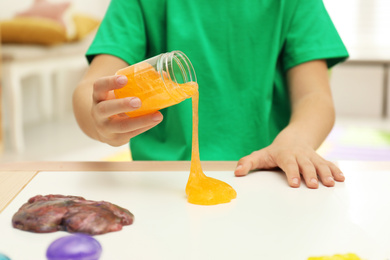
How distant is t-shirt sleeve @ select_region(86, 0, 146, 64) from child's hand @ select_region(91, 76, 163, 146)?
25cm

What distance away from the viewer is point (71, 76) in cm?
366

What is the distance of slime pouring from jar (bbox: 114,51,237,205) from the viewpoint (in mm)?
510

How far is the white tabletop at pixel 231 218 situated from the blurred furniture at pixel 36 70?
6.33ft

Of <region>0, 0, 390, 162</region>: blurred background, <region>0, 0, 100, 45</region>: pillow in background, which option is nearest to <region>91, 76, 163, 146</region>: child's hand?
<region>0, 0, 390, 162</region>: blurred background

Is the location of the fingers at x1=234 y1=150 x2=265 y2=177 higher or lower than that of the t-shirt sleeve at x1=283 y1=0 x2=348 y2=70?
lower

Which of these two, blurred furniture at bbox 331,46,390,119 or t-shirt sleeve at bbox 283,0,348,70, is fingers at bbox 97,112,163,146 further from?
blurred furniture at bbox 331,46,390,119

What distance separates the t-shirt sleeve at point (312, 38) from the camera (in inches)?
33.6

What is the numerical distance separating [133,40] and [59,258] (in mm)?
533

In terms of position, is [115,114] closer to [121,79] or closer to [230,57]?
[121,79]

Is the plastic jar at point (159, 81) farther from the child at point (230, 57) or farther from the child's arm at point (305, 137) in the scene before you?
the child at point (230, 57)

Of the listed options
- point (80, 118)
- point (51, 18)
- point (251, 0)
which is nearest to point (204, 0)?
point (251, 0)

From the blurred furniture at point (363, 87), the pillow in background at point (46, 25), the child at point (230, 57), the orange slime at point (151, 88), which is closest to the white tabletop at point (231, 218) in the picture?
the orange slime at point (151, 88)

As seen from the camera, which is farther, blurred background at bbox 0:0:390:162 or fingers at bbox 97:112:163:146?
blurred background at bbox 0:0:390:162

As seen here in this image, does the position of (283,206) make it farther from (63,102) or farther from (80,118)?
(63,102)
